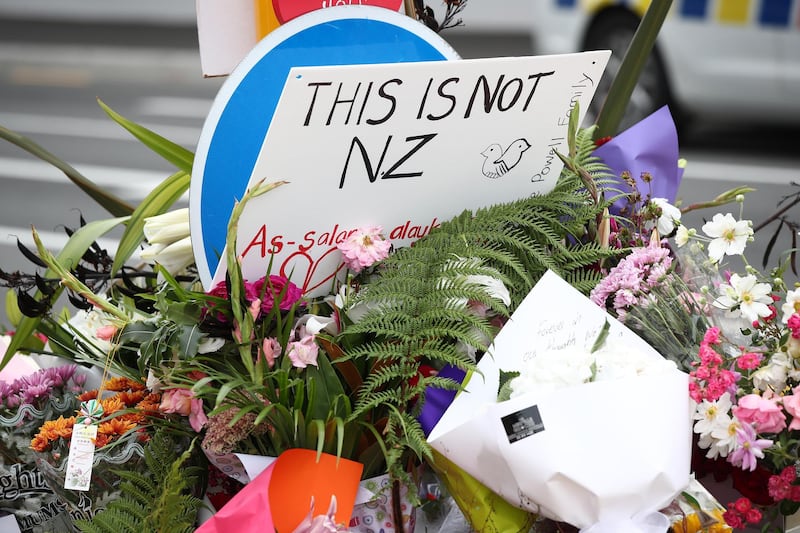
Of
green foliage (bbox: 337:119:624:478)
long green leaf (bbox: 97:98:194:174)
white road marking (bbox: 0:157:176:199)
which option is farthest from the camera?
white road marking (bbox: 0:157:176:199)

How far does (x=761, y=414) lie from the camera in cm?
123

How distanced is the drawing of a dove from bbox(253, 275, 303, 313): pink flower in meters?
0.34

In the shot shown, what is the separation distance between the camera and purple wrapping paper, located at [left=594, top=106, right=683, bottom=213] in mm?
1714

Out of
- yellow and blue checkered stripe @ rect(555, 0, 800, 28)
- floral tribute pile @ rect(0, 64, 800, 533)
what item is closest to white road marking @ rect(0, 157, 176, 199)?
yellow and blue checkered stripe @ rect(555, 0, 800, 28)

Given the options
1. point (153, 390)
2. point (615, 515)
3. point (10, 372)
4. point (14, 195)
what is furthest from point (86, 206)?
point (615, 515)

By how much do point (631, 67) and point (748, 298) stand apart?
0.66 m

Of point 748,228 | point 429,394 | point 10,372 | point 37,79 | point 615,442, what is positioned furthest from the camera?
point 37,79

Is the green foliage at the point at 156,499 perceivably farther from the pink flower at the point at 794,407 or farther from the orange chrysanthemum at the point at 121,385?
the pink flower at the point at 794,407

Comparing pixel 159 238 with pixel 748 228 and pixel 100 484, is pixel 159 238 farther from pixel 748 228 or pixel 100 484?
pixel 748 228

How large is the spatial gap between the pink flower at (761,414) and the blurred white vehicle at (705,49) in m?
5.30

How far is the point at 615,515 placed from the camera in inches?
47.7

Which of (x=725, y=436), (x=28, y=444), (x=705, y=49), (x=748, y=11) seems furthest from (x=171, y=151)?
(x=705, y=49)

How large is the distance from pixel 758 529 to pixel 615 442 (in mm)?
352

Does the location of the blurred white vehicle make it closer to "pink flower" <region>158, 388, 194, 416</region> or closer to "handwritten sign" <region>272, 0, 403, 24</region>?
"handwritten sign" <region>272, 0, 403, 24</region>
